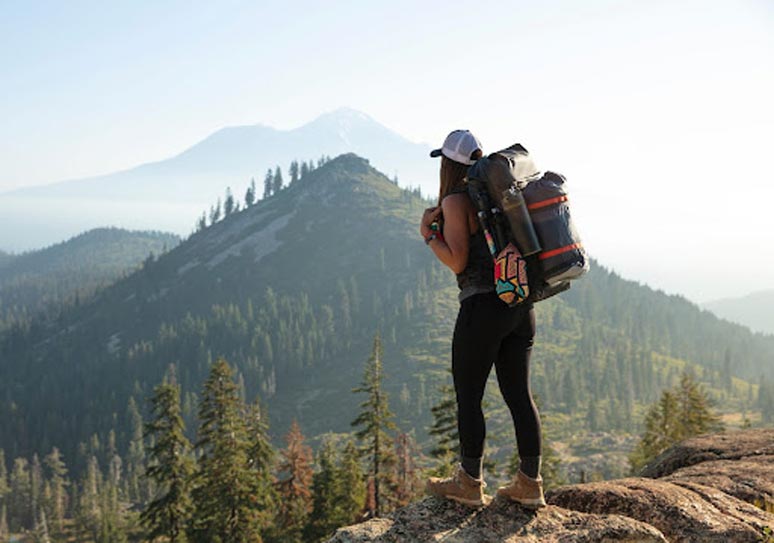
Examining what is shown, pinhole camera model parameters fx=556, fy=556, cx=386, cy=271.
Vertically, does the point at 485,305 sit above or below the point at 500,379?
above

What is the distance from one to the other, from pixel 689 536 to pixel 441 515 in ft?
9.12

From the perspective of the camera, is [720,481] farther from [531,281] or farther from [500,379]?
[531,281]

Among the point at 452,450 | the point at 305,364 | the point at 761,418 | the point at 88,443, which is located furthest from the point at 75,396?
the point at 761,418

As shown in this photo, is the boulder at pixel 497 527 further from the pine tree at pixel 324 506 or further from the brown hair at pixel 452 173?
the pine tree at pixel 324 506

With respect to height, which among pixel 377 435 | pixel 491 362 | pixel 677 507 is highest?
pixel 491 362

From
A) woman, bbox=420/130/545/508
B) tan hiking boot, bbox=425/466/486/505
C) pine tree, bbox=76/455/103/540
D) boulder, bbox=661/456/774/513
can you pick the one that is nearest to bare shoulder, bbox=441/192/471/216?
woman, bbox=420/130/545/508

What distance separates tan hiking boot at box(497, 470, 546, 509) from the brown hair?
3.19m

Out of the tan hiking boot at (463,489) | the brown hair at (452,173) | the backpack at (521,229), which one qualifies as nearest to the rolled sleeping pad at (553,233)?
the backpack at (521,229)

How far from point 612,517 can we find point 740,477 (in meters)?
3.27

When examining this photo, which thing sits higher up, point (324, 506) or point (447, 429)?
point (447, 429)

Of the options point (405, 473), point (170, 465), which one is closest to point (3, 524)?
point (170, 465)

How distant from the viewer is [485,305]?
5488mm

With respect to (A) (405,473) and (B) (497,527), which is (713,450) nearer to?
(B) (497,527)

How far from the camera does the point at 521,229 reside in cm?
522
